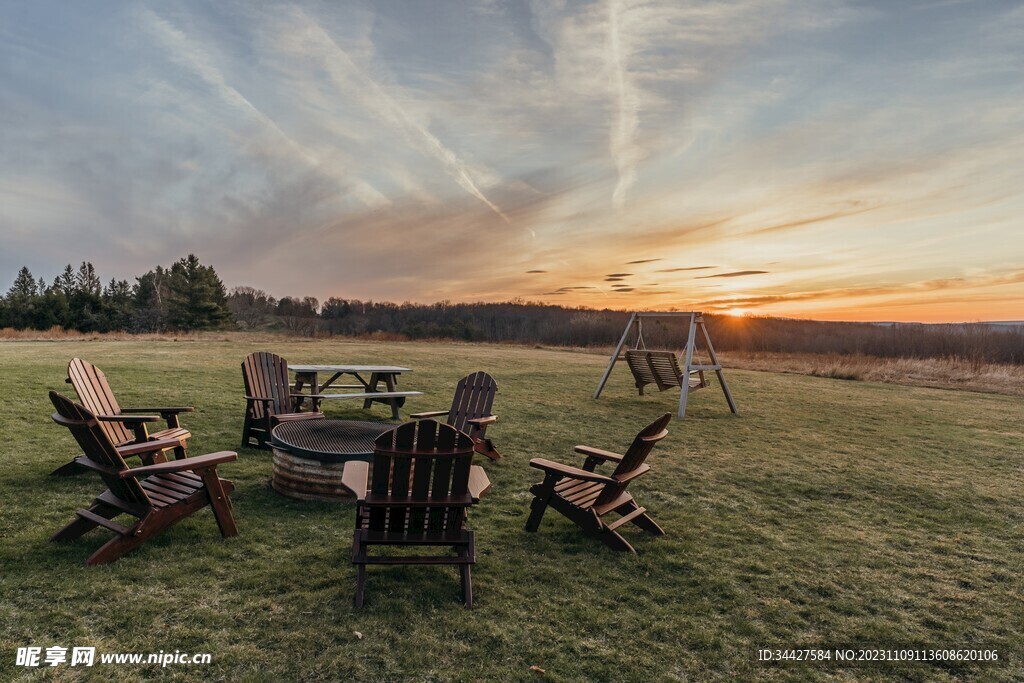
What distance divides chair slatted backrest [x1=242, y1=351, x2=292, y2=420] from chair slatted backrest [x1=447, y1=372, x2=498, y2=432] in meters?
2.36

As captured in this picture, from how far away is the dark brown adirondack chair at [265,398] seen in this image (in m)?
7.11

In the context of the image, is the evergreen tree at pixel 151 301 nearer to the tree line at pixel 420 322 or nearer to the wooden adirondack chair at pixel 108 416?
the tree line at pixel 420 322

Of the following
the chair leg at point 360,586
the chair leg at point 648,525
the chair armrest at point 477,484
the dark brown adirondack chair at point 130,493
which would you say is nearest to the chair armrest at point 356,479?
the chair leg at point 360,586

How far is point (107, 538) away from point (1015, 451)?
1167cm

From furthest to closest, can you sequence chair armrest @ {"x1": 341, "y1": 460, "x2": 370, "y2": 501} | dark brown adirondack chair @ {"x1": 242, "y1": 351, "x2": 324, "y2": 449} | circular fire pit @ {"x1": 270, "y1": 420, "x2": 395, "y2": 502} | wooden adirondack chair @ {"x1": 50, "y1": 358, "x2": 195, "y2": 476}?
dark brown adirondack chair @ {"x1": 242, "y1": 351, "x2": 324, "y2": 449}, wooden adirondack chair @ {"x1": 50, "y1": 358, "x2": 195, "y2": 476}, circular fire pit @ {"x1": 270, "y1": 420, "x2": 395, "y2": 502}, chair armrest @ {"x1": 341, "y1": 460, "x2": 370, "y2": 501}

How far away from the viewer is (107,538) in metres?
4.16

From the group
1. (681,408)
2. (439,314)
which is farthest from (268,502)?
(439,314)

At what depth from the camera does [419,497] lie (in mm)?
3586

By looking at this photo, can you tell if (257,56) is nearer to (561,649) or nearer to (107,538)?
(107,538)

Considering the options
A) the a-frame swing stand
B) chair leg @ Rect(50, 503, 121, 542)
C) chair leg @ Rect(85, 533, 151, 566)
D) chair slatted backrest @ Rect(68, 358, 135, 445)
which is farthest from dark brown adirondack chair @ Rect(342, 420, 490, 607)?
the a-frame swing stand

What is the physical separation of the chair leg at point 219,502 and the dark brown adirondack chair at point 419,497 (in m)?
1.34

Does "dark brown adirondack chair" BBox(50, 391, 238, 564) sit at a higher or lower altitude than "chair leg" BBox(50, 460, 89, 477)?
higher

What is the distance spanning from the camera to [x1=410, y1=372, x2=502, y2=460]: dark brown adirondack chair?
22.1ft

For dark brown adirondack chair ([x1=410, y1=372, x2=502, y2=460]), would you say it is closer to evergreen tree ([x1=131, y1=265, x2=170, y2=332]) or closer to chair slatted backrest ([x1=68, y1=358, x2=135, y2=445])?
chair slatted backrest ([x1=68, y1=358, x2=135, y2=445])
